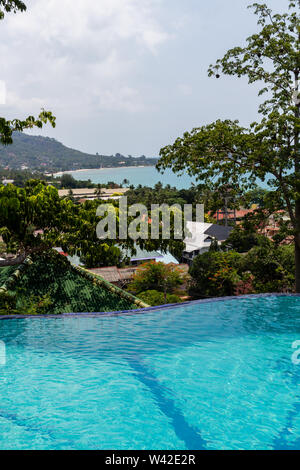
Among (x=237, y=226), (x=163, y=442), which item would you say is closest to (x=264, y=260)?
(x=237, y=226)

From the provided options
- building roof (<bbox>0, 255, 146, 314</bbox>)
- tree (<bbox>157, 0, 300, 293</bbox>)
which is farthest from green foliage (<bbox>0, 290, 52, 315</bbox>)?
tree (<bbox>157, 0, 300, 293</bbox>)

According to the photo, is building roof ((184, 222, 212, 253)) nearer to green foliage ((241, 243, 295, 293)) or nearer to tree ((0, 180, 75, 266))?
green foliage ((241, 243, 295, 293))

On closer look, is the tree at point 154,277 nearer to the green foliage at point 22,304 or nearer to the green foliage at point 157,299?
the green foliage at point 157,299

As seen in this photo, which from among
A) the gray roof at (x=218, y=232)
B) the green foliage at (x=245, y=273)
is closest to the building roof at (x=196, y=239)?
the gray roof at (x=218, y=232)

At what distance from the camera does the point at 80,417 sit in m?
5.71

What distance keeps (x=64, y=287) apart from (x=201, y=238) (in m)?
26.5

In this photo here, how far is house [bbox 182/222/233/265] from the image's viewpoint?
35125 millimetres

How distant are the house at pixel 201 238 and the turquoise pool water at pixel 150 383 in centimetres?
2488

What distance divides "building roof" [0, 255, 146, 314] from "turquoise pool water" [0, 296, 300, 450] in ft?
3.38

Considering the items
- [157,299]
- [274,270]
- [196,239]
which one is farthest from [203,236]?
[157,299]

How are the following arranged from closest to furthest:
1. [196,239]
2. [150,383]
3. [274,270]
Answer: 1. [150,383]
2. [274,270]
3. [196,239]

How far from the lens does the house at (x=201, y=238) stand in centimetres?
3512

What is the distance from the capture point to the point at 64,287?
1128 cm

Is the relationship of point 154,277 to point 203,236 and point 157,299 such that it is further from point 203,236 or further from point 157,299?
point 203,236
